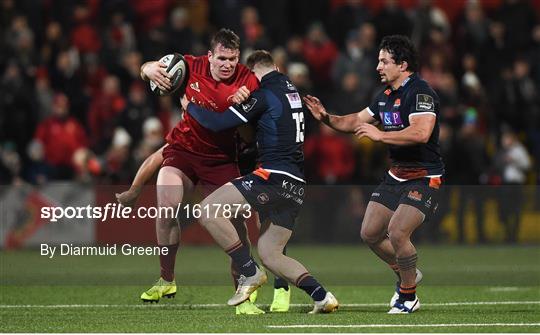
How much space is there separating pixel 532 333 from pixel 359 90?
A: 12110mm

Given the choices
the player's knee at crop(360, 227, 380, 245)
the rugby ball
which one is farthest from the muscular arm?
the player's knee at crop(360, 227, 380, 245)

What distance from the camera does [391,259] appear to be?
12.2 m

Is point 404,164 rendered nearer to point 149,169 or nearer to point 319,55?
point 149,169

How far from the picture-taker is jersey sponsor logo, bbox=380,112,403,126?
1179 cm

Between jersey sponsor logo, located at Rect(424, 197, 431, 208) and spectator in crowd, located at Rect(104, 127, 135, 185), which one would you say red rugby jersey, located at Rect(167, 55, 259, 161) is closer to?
jersey sponsor logo, located at Rect(424, 197, 431, 208)

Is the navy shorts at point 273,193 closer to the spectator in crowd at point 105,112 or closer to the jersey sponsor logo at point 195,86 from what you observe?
the jersey sponsor logo at point 195,86

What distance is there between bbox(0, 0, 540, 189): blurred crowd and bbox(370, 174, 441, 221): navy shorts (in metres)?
7.39

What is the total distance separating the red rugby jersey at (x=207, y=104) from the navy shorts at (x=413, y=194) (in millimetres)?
1511

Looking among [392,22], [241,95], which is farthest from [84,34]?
[241,95]

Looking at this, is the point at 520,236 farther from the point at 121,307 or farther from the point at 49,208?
the point at 121,307

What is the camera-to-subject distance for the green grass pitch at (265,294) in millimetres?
10477

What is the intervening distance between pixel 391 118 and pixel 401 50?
61 centimetres

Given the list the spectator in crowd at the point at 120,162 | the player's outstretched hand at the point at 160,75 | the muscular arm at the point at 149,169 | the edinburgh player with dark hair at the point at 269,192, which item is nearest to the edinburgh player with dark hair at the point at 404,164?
the edinburgh player with dark hair at the point at 269,192

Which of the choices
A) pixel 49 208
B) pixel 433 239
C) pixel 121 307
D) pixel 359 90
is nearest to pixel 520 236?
pixel 433 239
